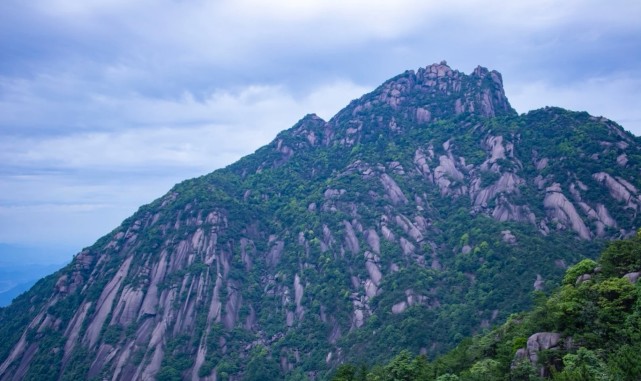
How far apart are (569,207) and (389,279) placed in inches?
1543

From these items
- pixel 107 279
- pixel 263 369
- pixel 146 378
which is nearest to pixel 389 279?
pixel 263 369

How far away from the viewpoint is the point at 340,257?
315 feet

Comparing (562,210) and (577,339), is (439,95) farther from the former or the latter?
(577,339)

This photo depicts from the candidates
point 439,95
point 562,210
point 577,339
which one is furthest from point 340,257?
point 439,95

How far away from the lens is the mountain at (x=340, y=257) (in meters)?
75.9

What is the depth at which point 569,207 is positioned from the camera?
88.9 meters

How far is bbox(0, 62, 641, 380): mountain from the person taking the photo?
7588 centimetres

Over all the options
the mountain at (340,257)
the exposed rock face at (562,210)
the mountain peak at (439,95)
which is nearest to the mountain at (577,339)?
the mountain at (340,257)

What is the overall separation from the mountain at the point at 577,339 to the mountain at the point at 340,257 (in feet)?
79.2

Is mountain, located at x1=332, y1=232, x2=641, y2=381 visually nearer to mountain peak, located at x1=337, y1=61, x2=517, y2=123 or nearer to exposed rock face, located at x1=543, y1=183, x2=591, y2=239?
exposed rock face, located at x1=543, y1=183, x2=591, y2=239

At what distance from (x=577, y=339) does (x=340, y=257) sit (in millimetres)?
64327

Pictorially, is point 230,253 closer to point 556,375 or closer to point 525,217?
point 525,217

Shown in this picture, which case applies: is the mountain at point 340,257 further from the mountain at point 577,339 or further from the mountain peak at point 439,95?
the mountain at point 577,339

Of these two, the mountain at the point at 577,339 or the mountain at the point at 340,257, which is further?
the mountain at the point at 340,257
